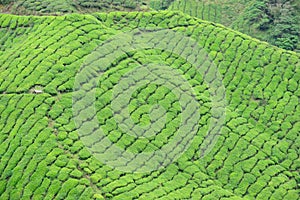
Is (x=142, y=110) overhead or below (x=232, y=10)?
below

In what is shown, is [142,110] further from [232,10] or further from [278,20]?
[232,10]

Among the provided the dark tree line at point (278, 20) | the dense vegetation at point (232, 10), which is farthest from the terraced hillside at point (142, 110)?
the dark tree line at point (278, 20)

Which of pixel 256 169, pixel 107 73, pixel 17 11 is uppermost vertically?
pixel 17 11

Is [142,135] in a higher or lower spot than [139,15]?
lower

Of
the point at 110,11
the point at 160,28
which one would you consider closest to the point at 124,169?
the point at 160,28

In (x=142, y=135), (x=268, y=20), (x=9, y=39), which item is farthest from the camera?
(x=268, y=20)

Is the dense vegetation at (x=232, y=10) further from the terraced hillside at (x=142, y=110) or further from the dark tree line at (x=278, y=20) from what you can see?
the terraced hillside at (x=142, y=110)

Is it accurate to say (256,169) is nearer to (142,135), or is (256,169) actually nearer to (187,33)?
(142,135)

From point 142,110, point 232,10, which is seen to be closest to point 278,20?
point 232,10
